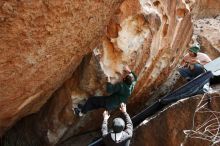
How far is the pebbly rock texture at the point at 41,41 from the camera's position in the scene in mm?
4184

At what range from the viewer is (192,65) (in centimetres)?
694

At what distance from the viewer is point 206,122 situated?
5828 millimetres

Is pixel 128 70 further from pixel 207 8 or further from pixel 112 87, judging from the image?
pixel 207 8

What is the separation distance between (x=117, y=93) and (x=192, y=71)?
1.50 meters

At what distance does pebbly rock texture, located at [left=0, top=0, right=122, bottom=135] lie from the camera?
4184 millimetres

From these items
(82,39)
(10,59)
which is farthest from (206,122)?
(10,59)

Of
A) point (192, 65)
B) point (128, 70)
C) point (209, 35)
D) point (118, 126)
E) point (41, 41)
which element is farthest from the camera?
point (209, 35)

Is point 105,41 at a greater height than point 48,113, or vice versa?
point 105,41

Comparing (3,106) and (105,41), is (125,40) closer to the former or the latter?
(105,41)

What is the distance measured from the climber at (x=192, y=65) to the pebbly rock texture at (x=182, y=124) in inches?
35.0

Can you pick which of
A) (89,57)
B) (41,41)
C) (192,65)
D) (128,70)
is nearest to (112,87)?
(128,70)

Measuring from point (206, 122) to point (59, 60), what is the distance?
90.5 inches

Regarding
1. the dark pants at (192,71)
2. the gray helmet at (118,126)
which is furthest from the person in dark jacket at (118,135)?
the dark pants at (192,71)

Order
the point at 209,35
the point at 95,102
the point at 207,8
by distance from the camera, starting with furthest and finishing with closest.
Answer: the point at 207,8, the point at 209,35, the point at 95,102
